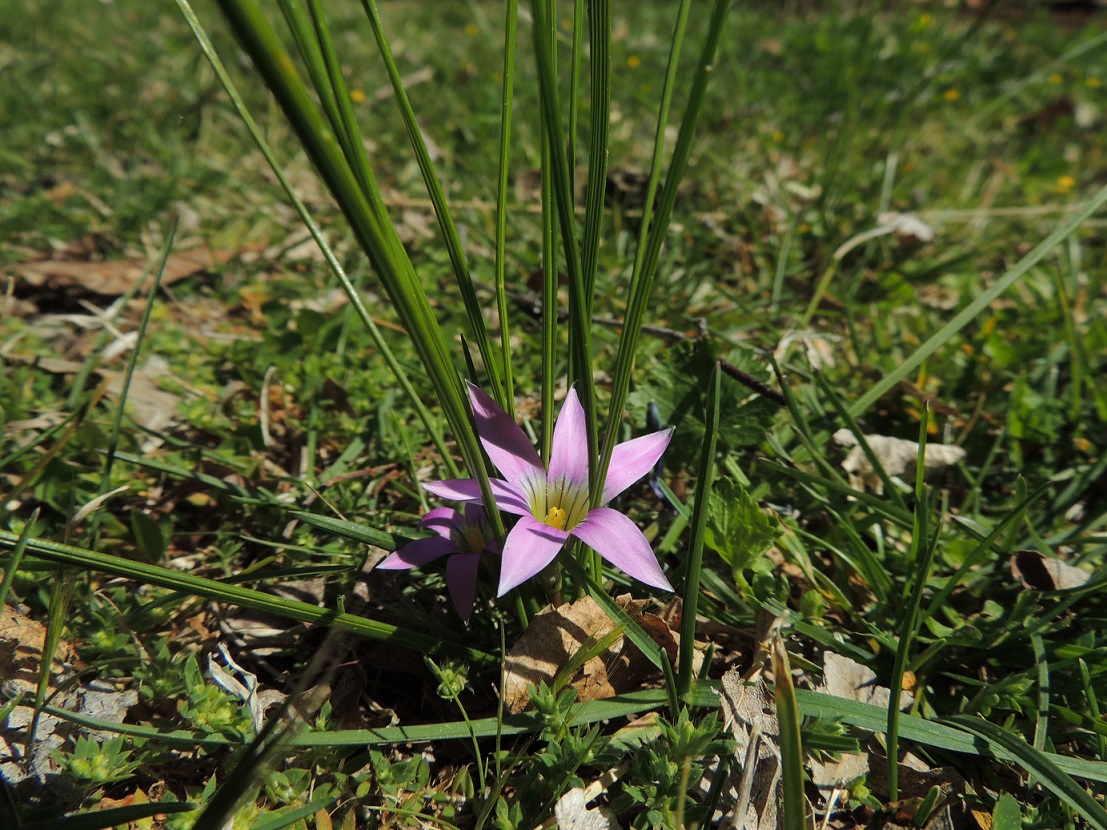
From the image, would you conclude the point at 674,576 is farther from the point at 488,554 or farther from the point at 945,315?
the point at 945,315

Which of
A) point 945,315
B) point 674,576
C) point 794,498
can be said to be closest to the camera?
point 674,576

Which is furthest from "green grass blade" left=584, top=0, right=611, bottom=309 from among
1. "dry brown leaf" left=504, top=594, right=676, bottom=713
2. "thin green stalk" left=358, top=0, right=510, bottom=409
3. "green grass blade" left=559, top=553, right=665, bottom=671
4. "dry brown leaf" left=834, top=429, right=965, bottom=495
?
"dry brown leaf" left=834, top=429, right=965, bottom=495

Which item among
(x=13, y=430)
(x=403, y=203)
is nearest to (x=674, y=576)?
(x=13, y=430)

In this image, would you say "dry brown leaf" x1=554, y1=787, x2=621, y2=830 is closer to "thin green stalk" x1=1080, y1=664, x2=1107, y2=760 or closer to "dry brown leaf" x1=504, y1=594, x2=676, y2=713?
"dry brown leaf" x1=504, y1=594, x2=676, y2=713

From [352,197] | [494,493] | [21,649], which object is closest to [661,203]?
[352,197]

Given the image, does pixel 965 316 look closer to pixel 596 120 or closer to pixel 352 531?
pixel 596 120

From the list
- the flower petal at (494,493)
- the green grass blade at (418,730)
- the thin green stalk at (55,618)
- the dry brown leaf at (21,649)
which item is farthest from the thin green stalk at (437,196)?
the dry brown leaf at (21,649)
